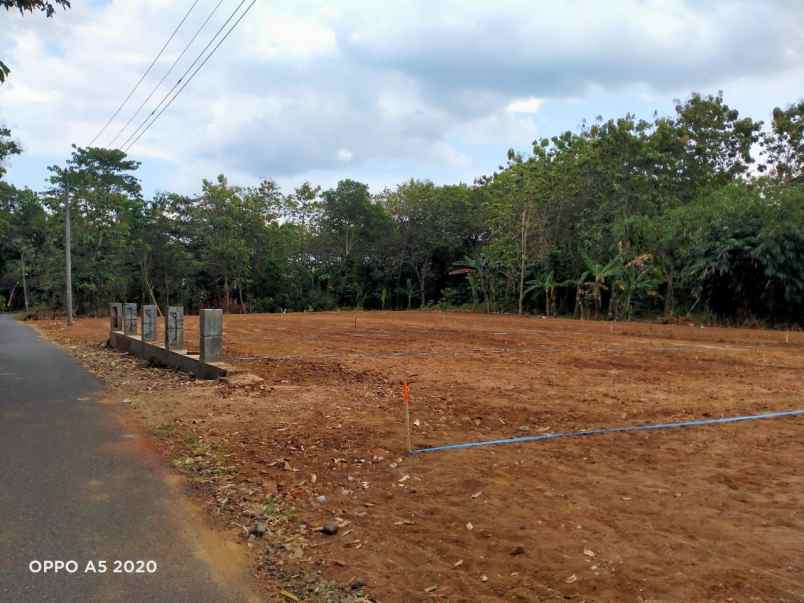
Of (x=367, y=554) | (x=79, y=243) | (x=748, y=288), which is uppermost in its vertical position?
(x=79, y=243)

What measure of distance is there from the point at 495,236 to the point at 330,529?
122 ft

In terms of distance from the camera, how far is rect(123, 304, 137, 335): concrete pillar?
58.6 ft

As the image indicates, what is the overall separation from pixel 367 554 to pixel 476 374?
753cm

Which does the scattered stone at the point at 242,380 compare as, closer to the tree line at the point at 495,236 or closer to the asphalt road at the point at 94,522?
the asphalt road at the point at 94,522

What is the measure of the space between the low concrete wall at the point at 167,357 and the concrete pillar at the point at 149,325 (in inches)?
7.6

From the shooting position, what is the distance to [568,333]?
2177cm

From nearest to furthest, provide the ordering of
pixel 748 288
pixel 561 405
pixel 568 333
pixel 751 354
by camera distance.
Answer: pixel 561 405 → pixel 751 354 → pixel 568 333 → pixel 748 288

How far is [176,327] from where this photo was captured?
13258mm

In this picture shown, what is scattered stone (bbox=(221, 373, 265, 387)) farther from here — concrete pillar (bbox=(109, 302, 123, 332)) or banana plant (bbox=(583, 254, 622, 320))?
banana plant (bbox=(583, 254, 622, 320))

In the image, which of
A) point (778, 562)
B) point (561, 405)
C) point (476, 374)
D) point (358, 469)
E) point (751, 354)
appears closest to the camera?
point (778, 562)

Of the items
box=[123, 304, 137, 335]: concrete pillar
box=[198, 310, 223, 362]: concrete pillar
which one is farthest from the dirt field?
box=[123, 304, 137, 335]: concrete pillar

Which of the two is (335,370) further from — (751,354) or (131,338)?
(751,354)

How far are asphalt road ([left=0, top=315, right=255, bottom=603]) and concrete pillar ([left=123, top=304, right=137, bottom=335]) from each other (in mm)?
10335

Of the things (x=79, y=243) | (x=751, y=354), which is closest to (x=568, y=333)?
(x=751, y=354)
